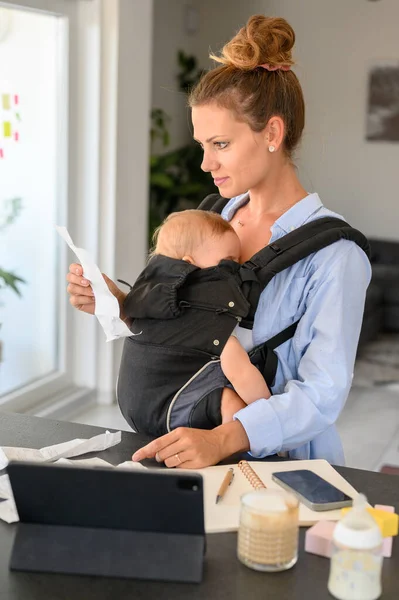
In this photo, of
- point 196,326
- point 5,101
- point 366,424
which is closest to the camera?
point 196,326

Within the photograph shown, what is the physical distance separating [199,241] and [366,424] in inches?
123

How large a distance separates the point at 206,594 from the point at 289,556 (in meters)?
0.13

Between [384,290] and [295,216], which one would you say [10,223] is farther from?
[384,290]

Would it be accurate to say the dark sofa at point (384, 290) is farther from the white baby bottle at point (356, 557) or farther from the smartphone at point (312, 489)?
the white baby bottle at point (356, 557)

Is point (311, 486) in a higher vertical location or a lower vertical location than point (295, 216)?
lower

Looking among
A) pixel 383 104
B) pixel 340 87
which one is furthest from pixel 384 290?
pixel 340 87

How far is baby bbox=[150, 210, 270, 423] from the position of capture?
173 cm

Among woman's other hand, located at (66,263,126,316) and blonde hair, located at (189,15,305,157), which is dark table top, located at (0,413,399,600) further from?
blonde hair, located at (189,15,305,157)

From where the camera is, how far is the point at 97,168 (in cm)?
438

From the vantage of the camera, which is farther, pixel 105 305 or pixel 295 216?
pixel 295 216

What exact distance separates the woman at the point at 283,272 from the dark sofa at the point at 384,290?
15.2ft

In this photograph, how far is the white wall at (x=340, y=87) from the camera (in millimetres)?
6672

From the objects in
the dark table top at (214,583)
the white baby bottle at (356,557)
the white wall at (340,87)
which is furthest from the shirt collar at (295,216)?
the white wall at (340,87)

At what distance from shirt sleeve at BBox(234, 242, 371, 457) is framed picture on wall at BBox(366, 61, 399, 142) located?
524 centimetres
